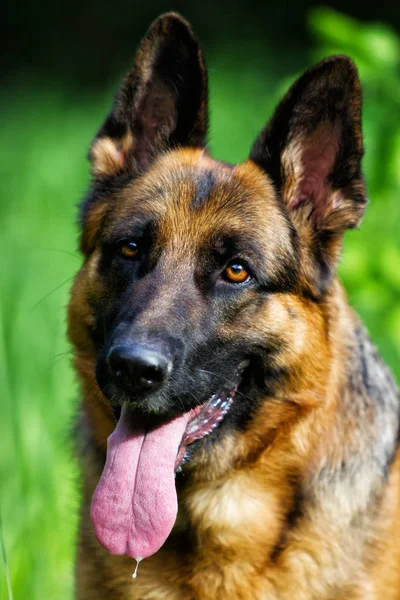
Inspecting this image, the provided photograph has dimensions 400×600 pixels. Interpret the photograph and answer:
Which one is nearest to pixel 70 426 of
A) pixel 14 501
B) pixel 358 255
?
pixel 14 501

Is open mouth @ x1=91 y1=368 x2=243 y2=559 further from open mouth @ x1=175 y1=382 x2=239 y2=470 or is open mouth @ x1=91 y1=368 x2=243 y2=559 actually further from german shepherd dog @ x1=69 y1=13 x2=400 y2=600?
open mouth @ x1=175 y1=382 x2=239 y2=470

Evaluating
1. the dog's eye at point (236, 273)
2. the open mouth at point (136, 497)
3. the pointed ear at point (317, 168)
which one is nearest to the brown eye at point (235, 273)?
the dog's eye at point (236, 273)

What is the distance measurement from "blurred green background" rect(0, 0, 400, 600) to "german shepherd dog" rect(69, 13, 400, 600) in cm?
52

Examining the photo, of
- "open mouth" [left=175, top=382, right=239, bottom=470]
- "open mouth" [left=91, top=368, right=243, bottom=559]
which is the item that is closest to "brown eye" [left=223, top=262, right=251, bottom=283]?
"open mouth" [left=175, top=382, right=239, bottom=470]

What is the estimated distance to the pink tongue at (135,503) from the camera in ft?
9.44

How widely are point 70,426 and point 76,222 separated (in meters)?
0.96

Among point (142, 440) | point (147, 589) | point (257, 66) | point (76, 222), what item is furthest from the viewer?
point (257, 66)

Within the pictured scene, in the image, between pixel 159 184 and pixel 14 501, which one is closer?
pixel 159 184

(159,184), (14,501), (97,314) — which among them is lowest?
(14,501)

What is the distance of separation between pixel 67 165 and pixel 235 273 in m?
5.01

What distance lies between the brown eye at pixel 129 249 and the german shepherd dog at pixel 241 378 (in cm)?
1

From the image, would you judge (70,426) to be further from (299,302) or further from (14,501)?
(299,302)

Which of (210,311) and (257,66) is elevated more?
(257,66)

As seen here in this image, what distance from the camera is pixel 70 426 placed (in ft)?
12.4
